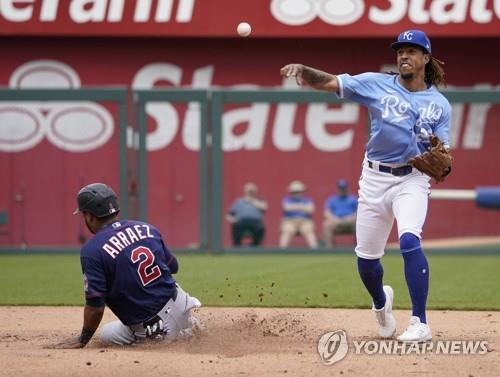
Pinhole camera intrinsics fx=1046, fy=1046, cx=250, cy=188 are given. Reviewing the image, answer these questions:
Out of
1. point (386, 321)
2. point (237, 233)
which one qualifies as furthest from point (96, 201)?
point (237, 233)

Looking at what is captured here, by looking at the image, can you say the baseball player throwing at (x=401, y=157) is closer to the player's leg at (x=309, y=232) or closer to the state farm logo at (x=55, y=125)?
the player's leg at (x=309, y=232)

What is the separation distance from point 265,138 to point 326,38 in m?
2.18

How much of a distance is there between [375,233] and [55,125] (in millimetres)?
8910

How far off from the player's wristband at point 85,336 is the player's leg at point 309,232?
8.23 m

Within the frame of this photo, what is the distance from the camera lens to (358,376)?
512 centimetres

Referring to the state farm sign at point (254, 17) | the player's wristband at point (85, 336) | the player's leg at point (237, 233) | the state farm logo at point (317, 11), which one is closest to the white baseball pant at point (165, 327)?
the player's wristband at point (85, 336)

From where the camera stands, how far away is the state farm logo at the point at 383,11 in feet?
49.4

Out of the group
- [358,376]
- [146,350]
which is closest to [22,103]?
[146,350]

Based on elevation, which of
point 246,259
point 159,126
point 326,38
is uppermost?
point 326,38

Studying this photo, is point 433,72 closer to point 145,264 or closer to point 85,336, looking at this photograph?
point 145,264

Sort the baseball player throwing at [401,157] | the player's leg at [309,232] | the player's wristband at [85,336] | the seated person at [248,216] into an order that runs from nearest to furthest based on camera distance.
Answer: the player's wristband at [85,336] → the baseball player throwing at [401,157] → the player's leg at [309,232] → the seated person at [248,216]

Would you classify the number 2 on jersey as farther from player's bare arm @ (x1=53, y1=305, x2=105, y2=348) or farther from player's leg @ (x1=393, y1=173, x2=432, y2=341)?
player's leg @ (x1=393, y1=173, x2=432, y2=341)

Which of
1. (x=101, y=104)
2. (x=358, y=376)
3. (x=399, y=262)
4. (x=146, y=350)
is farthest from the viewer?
(x=101, y=104)

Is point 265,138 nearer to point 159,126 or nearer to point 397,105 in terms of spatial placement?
point 159,126
